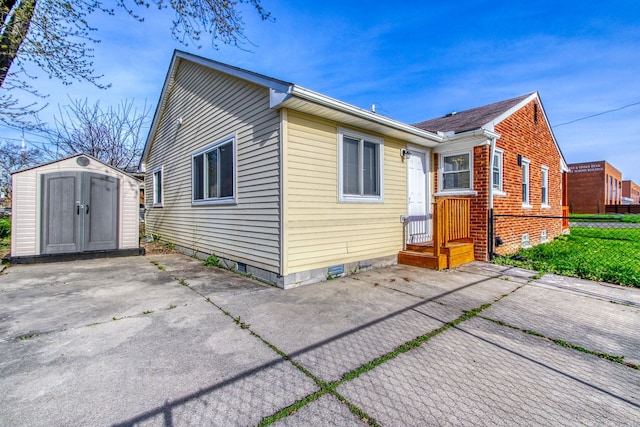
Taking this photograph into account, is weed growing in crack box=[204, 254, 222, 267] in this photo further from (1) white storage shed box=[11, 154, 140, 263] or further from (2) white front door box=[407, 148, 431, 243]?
(2) white front door box=[407, 148, 431, 243]

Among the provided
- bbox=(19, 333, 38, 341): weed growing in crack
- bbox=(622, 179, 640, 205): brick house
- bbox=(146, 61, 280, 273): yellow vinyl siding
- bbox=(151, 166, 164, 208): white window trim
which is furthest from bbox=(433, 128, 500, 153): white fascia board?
bbox=(622, 179, 640, 205): brick house

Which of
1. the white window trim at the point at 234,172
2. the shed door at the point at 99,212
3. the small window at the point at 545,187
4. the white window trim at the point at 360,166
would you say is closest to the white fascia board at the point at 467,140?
the white window trim at the point at 360,166

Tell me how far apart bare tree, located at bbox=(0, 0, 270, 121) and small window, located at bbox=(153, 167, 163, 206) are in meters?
4.28

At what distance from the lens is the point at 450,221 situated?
21.1ft

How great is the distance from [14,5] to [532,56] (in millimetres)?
14249

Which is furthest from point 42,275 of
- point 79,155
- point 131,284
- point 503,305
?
point 503,305

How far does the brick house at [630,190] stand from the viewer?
52.9 meters

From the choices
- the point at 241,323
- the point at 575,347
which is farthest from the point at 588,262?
the point at 241,323

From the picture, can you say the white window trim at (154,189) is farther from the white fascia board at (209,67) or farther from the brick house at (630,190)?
the brick house at (630,190)

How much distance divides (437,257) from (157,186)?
10000 mm

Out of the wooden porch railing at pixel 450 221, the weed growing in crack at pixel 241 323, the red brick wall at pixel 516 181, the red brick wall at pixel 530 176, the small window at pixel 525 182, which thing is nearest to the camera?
the weed growing in crack at pixel 241 323

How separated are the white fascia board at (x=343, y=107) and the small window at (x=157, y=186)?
7.76 meters

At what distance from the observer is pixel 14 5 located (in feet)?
18.7

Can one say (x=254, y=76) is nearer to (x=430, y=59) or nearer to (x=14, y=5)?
(x=14, y=5)
